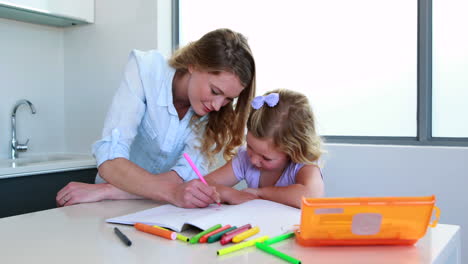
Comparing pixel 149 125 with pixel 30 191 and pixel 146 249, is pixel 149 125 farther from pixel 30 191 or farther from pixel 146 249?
pixel 30 191

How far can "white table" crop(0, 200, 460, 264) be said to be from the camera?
0.71 meters

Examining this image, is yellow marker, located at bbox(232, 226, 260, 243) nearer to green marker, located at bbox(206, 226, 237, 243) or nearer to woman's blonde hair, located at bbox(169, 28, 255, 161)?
green marker, located at bbox(206, 226, 237, 243)

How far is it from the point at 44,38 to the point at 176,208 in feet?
6.30

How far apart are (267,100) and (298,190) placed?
297 mm

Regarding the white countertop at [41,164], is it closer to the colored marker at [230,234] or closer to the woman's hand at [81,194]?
the woman's hand at [81,194]

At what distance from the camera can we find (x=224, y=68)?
128 centimetres

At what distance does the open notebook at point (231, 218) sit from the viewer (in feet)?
2.86

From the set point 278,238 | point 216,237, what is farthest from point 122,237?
point 278,238

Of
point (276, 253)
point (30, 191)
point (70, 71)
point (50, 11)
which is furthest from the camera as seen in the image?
point (70, 71)

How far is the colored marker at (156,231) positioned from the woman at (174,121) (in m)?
0.23

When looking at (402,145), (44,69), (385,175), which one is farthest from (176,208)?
(44,69)

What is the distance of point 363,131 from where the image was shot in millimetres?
1890

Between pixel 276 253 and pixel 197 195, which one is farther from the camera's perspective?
pixel 197 195

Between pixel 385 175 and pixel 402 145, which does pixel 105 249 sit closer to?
pixel 385 175
